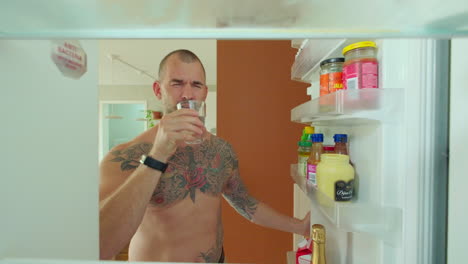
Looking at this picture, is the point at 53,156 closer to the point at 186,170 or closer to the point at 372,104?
the point at 372,104

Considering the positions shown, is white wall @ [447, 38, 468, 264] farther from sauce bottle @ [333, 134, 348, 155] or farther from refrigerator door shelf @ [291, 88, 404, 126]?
sauce bottle @ [333, 134, 348, 155]

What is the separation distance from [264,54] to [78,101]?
56.7 inches

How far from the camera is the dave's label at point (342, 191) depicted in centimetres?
47

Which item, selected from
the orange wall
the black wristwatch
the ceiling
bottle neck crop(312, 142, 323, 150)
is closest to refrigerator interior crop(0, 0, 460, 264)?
bottle neck crop(312, 142, 323, 150)

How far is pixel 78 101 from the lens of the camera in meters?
0.43

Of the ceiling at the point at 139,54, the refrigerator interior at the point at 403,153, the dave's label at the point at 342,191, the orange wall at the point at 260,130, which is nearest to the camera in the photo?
the refrigerator interior at the point at 403,153

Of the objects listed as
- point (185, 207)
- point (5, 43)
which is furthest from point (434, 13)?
point (185, 207)

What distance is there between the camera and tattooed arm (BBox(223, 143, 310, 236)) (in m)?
1.11

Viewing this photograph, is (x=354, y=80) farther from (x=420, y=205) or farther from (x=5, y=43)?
(x=5, y=43)

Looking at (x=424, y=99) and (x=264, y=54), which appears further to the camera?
(x=264, y=54)

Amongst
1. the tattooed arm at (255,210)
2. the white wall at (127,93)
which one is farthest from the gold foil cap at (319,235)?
the white wall at (127,93)

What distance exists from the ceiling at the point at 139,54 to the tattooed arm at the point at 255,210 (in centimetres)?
168

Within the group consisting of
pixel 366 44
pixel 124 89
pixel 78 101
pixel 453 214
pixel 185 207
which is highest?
pixel 124 89

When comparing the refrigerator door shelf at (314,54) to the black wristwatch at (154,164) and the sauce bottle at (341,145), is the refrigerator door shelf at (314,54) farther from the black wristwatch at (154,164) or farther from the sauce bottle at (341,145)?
the black wristwatch at (154,164)
